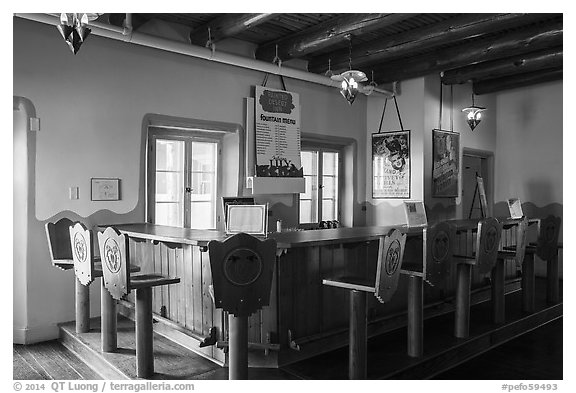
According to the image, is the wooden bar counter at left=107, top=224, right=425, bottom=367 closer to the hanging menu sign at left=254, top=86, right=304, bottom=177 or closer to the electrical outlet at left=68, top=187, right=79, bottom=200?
the electrical outlet at left=68, top=187, right=79, bottom=200

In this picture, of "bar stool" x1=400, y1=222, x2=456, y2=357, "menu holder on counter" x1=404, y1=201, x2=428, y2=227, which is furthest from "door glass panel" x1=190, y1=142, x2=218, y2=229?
"bar stool" x1=400, y1=222, x2=456, y2=357

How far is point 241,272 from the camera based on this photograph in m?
2.58

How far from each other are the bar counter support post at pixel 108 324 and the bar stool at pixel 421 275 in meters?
2.06

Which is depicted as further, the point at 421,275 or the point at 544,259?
the point at 544,259

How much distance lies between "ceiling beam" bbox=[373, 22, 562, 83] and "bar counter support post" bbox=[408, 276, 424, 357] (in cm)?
292

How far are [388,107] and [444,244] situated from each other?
355cm

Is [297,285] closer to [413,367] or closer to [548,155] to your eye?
[413,367]

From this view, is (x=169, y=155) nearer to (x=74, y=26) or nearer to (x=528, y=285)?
(x=74, y=26)

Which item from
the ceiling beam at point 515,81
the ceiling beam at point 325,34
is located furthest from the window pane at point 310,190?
the ceiling beam at point 515,81

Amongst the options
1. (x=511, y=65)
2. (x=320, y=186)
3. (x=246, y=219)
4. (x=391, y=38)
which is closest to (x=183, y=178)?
(x=320, y=186)

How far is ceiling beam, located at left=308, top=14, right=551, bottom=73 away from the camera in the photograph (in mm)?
4277

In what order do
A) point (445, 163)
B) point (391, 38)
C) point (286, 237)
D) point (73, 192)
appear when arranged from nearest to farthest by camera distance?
point (286, 237), point (73, 192), point (391, 38), point (445, 163)

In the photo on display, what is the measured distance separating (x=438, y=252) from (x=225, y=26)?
9.36 ft
